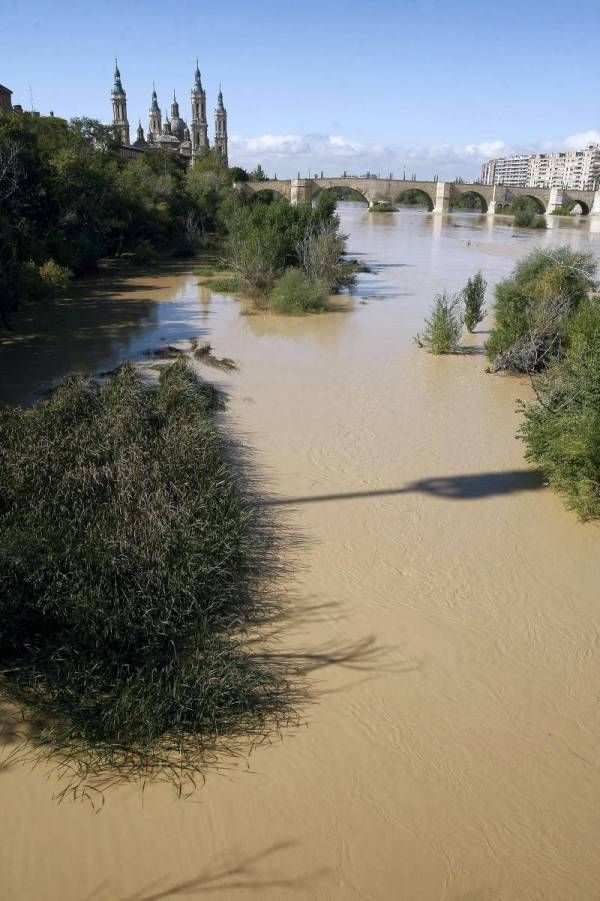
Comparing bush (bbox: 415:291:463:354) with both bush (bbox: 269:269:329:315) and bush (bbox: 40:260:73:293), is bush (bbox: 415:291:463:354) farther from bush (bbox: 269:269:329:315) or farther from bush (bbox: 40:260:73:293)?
bush (bbox: 40:260:73:293)

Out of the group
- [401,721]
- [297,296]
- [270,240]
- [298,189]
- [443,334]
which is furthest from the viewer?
[298,189]

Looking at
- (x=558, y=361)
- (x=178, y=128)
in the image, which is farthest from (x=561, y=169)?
(x=558, y=361)

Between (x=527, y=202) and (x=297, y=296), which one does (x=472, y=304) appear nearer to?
(x=297, y=296)

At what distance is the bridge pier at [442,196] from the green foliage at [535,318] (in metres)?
72.3

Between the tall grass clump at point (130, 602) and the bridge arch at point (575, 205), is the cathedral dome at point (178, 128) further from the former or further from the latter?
the tall grass clump at point (130, 602)

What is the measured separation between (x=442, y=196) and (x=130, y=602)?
8549 centimetres

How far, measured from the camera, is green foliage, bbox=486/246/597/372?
12.7 metres

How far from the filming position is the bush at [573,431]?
22.5 ft

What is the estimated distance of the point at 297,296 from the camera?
1859cm

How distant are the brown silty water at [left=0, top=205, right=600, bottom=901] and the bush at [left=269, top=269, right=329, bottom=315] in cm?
915

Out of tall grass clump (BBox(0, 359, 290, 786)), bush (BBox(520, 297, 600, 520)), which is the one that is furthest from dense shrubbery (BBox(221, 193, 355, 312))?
tall grass clump (BBox(0, 359, 290, 786))

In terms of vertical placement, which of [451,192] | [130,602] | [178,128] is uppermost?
[178,128]

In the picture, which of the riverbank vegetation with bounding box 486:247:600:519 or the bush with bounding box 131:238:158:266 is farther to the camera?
the bush with bounding box 131:238:158:266

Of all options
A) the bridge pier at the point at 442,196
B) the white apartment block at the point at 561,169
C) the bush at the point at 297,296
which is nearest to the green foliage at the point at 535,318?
the bush at the point at 297,296
